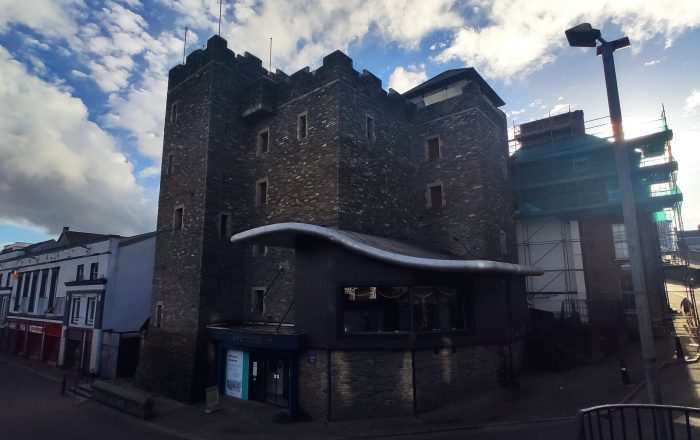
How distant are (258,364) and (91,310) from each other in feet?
52.6

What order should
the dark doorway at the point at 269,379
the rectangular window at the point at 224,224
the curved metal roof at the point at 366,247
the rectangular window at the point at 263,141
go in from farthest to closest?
1. the rectangular window at the point at 263,141
2. the rectangular window at the point at 224,224
3. the dark doorway at the point at 269,379
4. the curved metal roof at the point at 366,247

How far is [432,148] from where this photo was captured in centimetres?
2281

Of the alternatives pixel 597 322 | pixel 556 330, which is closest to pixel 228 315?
pixel 556 330

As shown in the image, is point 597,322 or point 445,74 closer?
point 597,322

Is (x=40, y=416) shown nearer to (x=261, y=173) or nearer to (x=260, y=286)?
(x=260, y=286)

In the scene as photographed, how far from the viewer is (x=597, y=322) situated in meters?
20.5

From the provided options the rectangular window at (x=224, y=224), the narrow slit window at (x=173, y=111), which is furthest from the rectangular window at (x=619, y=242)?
the narrow slit window at (x=173, y=111)

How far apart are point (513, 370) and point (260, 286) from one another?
12.3 m

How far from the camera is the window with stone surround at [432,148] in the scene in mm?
22531

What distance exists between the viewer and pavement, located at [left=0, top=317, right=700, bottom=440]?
12.7 m

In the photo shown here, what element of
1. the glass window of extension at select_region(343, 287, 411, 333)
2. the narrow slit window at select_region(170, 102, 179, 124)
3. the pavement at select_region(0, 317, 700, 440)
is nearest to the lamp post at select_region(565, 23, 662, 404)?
the pavement at select_region(0, 317, 700, 440)

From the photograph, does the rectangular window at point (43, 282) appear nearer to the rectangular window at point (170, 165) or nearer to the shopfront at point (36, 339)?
the shopfront at point (36, 339)

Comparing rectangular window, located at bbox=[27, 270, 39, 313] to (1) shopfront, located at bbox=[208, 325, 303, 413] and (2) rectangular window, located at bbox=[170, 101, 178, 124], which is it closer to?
(2) rectangular window, located at bbox=[170, 101, 178, 124]

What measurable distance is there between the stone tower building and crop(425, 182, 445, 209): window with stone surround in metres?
0.06
